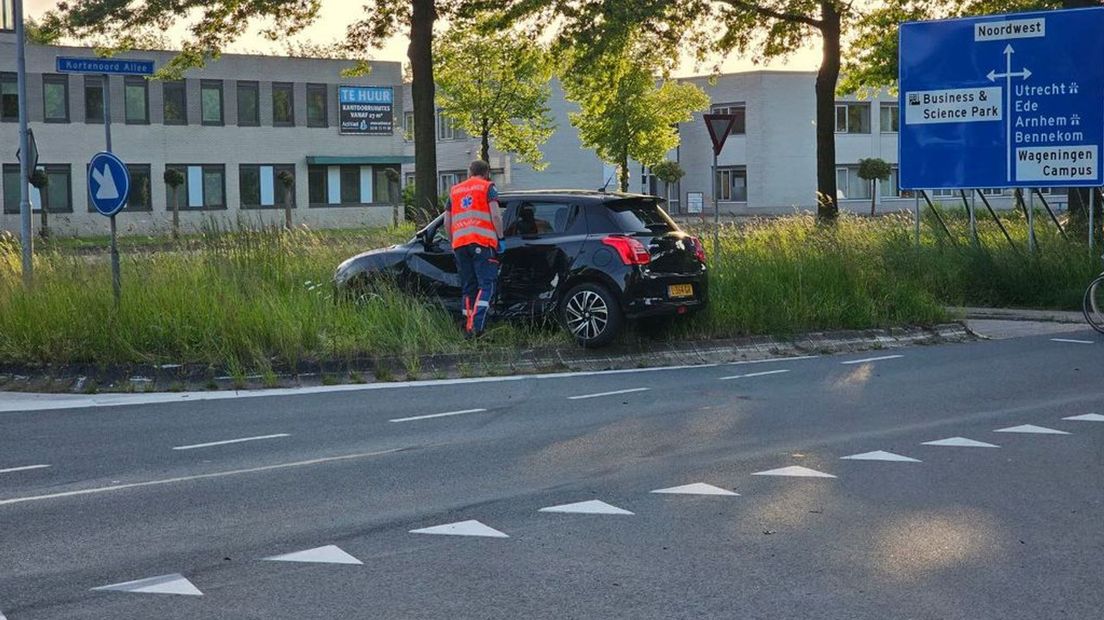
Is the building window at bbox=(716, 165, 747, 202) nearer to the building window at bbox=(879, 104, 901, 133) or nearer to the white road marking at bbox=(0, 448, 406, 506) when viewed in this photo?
the building window at bbox=(879, 104, 901, 133)

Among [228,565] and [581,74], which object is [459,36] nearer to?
[581,74]

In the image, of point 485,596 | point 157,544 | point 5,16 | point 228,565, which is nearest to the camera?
point 485,596

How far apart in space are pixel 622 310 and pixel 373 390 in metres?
3.01

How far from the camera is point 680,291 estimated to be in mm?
14898

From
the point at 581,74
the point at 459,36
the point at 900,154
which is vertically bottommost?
the point at 900,154

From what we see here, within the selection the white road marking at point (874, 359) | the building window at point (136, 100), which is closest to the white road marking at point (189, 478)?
the white road marking at point (874, 359)

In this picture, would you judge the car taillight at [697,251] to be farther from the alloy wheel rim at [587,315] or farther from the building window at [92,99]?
the building window at [92,99]

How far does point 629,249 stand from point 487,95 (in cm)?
4836

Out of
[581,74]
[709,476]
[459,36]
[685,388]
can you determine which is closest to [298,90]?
[459,36]

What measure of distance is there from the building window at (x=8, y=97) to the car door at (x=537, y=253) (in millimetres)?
41924

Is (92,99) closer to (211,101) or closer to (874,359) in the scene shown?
(211,101)

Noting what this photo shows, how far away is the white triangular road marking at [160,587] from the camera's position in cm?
586

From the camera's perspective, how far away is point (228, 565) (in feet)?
20.7

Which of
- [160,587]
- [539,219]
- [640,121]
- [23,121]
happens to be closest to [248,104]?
[640,121]
